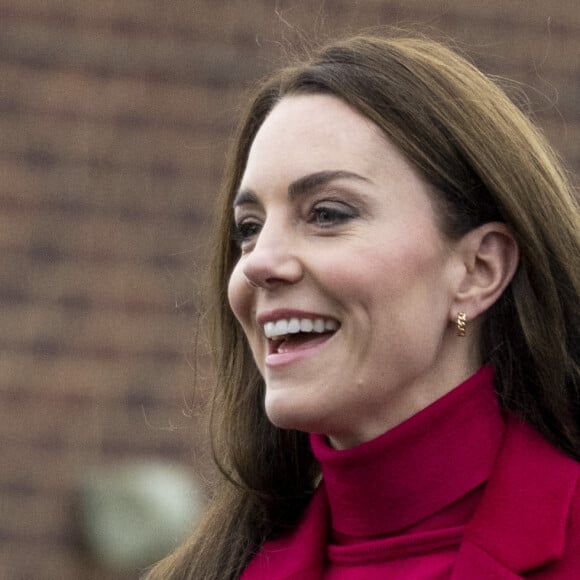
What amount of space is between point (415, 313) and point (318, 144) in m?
0.39

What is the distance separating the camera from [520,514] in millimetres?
3379

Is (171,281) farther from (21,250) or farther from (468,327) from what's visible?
(468,327)

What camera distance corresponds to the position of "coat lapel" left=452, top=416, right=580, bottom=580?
331 centimetres

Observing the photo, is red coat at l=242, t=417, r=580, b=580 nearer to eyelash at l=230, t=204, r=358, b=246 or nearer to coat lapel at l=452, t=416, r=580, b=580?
coat lapel at l=452, t=416, r=580, b=580

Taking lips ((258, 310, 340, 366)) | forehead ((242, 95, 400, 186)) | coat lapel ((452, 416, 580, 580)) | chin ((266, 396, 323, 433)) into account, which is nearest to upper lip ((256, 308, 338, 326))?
lips ((258, 310, 340, 366))

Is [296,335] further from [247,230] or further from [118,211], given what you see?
[118,211]

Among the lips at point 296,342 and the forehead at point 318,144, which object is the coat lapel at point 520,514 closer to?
the lips at point 296,342

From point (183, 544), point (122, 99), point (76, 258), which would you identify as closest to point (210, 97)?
point (122, 99)

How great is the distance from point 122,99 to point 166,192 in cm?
37

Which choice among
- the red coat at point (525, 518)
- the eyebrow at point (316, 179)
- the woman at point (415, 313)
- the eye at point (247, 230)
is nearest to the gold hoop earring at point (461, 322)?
the woman at point (415, 313)

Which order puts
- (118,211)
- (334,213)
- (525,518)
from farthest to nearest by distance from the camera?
(118,211) < (334,213) < (525,518)

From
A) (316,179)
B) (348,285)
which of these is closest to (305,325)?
(348,285)

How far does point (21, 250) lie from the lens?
631cm

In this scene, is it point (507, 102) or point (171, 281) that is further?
point (171, 281)
